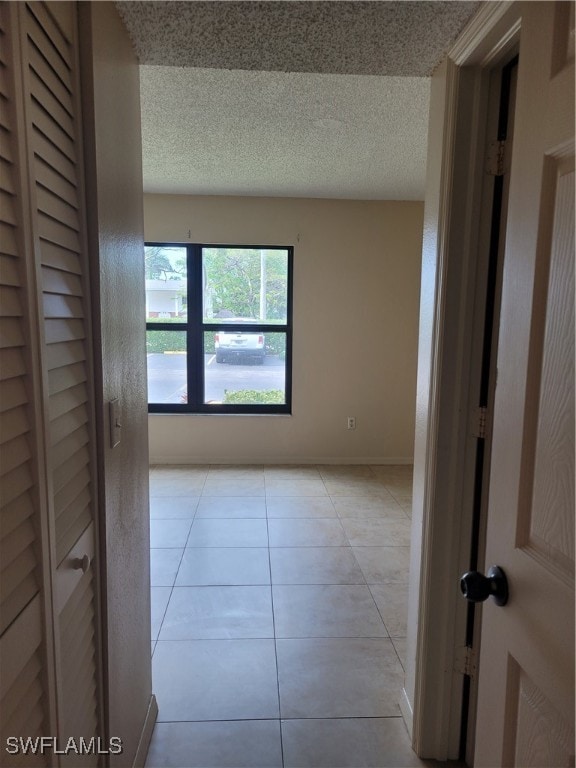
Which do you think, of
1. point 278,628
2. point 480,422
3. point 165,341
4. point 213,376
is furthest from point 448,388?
point 165,341

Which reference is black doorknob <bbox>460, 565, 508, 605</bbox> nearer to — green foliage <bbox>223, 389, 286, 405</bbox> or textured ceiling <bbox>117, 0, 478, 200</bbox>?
textured ceiling <bbox>117, 0, 478, 200</bbox>

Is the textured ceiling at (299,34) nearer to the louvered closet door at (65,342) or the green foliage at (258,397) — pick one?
the louvered closet door at (65,342)

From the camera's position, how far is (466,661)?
1540mm

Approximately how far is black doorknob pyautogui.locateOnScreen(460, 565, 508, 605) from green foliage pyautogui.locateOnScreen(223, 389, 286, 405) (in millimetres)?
3746

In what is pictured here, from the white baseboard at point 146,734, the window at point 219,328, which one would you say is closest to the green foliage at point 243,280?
the window at point 219,328

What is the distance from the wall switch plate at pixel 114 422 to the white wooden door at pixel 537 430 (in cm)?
93

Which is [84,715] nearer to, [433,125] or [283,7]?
[283,7]

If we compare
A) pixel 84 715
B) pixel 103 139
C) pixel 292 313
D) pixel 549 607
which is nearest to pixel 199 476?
pixel 292 313

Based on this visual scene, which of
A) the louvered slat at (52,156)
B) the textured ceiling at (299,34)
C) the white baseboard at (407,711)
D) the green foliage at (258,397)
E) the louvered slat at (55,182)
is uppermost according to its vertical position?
the textured ceiling at (299,34)

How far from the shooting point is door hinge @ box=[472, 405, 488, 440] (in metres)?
1.44

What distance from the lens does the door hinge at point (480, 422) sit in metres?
1.44

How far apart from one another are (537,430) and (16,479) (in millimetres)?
886

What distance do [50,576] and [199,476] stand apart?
3.47m

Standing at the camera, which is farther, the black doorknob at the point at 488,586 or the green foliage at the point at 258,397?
the green foliage at the point at 258,397
